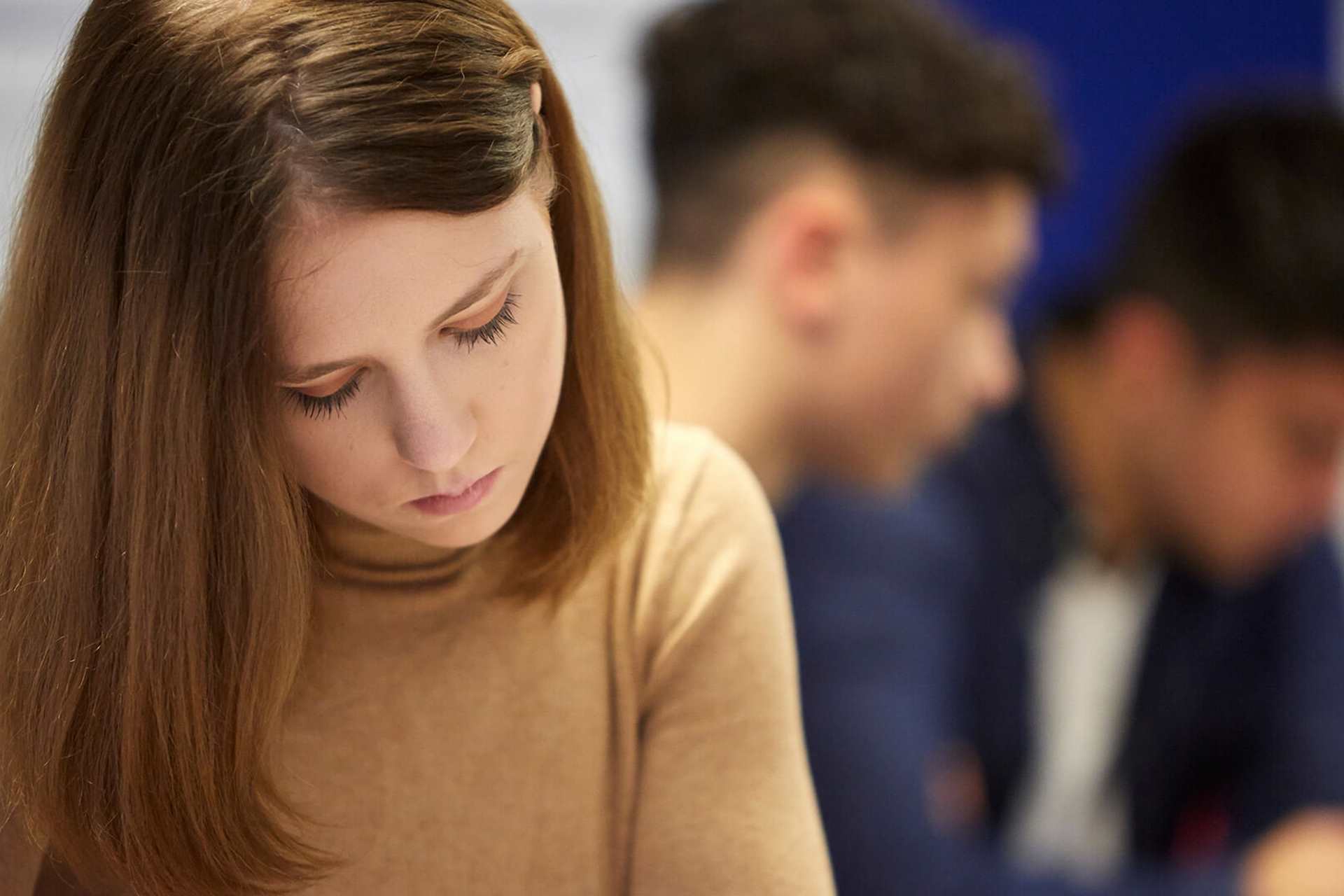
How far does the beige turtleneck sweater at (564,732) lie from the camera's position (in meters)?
0.69

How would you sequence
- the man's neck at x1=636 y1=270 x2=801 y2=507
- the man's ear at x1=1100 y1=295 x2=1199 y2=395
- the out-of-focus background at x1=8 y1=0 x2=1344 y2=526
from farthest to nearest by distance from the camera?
the out-of-focus background at x1=8 y1=0 x2=1344 y2=526 → the man's ear at x1=1100 y1=295 x2=1199 y2=395 → the man's neck at x1=636 y1=270 x2=801 y2=507

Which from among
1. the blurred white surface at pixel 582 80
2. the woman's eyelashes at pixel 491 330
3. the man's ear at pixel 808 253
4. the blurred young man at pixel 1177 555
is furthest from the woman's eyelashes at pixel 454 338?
the blurred young man at pixel 1177 555

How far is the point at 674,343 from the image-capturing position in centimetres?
132

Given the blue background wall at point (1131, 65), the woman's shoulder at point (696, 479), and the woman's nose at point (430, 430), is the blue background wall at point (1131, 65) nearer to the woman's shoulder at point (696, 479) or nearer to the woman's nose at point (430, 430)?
the woman's shoulder at point (696, 479)

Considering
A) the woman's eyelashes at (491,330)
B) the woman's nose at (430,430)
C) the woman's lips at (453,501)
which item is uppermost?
the woman's eyelashes at (491,330)

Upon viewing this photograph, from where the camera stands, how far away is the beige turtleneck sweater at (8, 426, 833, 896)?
0.69 meters

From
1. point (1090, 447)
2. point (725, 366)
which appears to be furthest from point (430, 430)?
point (1090, 447)

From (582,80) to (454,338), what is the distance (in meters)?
1.51

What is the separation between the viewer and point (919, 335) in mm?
1408

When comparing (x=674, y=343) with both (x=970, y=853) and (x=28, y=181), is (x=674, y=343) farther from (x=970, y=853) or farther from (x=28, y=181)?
(x=28, y=181)

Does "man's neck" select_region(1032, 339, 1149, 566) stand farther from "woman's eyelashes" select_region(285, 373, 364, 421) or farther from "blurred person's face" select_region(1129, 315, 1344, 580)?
"woman's eyelashes" select_region(285, 373, 364, 421)

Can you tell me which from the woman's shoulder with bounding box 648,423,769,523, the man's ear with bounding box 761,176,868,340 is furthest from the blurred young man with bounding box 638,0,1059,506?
the woman's shoulder with bounding box 648,423,769,523

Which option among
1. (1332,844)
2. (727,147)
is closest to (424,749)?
(727,147)

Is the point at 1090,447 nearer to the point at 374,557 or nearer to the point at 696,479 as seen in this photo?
the point at 696,479
